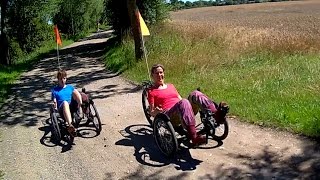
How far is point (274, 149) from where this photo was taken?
19.8 ft

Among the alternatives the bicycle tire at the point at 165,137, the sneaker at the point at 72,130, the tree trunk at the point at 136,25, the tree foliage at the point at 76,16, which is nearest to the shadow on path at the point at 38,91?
the tree trunk at the point at 136,25

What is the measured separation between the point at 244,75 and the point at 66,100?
4.88 meters

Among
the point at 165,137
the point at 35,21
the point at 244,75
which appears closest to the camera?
the point at 165,137

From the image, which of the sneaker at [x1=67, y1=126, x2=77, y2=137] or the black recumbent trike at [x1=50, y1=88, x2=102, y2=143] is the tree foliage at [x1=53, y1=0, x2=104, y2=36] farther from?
the sneaker at [x1=67, y1=126, x2=77, y2=137]

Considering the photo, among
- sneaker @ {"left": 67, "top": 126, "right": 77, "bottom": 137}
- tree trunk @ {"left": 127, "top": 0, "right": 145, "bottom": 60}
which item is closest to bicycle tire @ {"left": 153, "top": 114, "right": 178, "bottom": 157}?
sneaker @ {"left": 67, "top": 126, "right": 77, "bottom": 137}

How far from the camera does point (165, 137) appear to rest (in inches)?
236

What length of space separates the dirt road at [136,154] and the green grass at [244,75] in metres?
0.51

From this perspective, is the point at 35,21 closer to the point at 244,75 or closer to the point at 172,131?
the point at 244,75

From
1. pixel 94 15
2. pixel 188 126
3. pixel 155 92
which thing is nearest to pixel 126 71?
pixel 155 92

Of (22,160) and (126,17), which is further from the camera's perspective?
(126,17)

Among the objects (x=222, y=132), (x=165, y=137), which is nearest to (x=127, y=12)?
(x=222, y=132)

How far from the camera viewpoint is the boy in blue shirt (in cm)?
693

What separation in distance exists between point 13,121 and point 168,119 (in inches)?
185

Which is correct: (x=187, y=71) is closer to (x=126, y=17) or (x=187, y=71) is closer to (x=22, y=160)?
(x=22, y=160)
